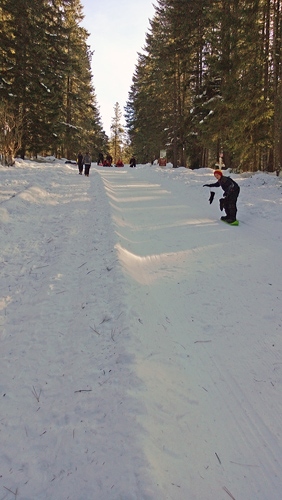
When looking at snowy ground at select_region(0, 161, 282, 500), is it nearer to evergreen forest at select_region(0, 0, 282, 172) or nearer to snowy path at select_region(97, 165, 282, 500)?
snowy path at select_region(97, 165, 282, 500)

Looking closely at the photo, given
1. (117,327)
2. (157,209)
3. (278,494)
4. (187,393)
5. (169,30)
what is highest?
(169,30)

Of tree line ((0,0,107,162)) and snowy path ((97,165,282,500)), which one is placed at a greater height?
tree line ((0,0,107,162))

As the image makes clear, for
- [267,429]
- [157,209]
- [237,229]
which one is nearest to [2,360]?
[267,429]

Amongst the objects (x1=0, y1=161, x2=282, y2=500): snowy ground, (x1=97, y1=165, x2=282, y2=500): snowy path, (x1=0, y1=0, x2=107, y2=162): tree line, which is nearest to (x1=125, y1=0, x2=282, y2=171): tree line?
(x1=0, y1=0, x2=107, y2=162): tree line

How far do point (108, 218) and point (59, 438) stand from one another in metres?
5.72

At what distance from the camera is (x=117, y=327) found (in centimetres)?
301

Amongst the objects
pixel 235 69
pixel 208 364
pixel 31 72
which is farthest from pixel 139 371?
pixel 31 72

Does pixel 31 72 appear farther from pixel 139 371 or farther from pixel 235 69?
pixel 139 371

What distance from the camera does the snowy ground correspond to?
1695mm

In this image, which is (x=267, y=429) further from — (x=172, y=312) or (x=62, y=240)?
(x=62, y=240)

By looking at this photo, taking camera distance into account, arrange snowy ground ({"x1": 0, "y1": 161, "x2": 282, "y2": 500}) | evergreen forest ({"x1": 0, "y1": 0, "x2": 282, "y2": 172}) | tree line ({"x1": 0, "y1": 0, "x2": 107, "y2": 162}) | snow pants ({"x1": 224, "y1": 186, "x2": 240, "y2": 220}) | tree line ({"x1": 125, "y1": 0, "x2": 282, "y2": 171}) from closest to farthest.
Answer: snowy ground ({"x1": 0, "y1": 161, "x2": 282, "y2": 500}), snow pants ({"x1": 224, "y1": 186, "x2": 240, "y2": 220}), tree line ({"x1": 125, "y1": 0, "x2": 282, "y2": 171}), evergreen forest ({"x1": 0, "y1": 0, "x2": 282, "y2": 172}), tree line ({"x1": 0, "y1": 0, "x2": 107, "y2": 162})

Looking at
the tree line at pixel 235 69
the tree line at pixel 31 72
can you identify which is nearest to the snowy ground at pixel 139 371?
the tree line at pixel 235 69

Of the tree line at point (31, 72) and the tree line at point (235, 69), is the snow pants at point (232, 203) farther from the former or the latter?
the tree line at point (31, 72)

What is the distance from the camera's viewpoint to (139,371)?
240 centimetres
